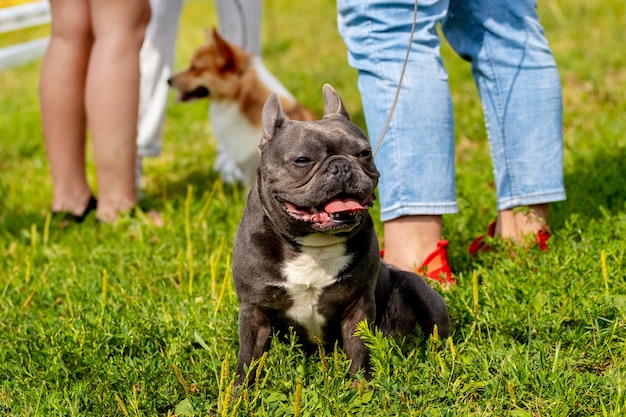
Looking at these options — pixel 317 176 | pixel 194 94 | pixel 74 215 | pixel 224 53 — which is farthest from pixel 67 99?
pixel 317 176

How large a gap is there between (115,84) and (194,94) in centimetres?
177

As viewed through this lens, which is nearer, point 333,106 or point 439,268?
point 333,106

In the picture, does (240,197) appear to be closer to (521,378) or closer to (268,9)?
(521,378)

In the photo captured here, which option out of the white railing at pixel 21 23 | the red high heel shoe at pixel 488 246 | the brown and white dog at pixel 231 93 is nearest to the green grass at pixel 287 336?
the red high heel shoe at pixel 488 246

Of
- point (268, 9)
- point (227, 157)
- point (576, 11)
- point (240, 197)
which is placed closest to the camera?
point (240, 197)

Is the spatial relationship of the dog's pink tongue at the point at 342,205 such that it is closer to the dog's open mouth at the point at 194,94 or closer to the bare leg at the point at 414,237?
the bare leg at the point at 414,237

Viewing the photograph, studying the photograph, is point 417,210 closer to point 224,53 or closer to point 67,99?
point 67,99

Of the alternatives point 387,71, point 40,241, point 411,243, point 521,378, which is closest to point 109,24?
point 40,241

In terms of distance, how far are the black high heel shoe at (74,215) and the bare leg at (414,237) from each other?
1931mm

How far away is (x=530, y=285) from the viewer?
9.39ft

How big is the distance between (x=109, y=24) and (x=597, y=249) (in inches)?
93.0

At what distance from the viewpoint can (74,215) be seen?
4328 millimetres

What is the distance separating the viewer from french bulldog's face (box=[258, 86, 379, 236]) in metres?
2.20

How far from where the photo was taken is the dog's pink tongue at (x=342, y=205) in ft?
7.23
